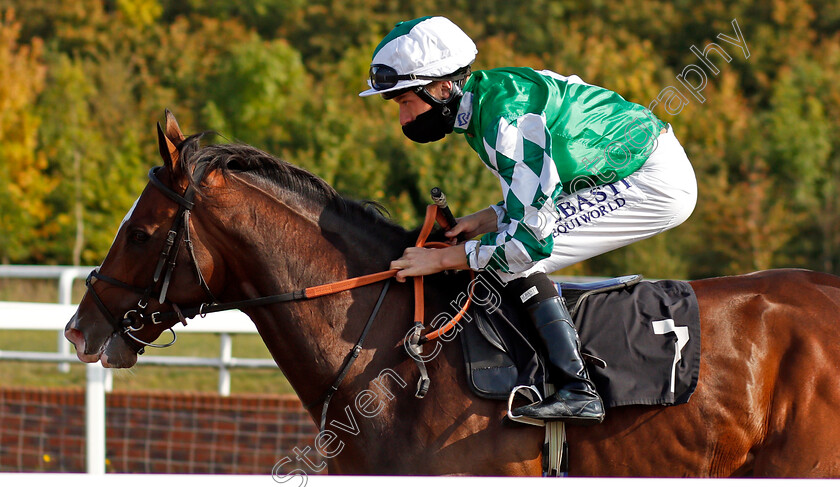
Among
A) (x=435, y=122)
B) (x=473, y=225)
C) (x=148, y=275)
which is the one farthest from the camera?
(x=473, y=225)

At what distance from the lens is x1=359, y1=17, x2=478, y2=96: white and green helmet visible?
9.73ft

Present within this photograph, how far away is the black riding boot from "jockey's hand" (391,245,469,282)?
31 cm

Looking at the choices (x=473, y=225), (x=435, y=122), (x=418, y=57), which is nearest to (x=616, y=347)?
(x=473, y=225)

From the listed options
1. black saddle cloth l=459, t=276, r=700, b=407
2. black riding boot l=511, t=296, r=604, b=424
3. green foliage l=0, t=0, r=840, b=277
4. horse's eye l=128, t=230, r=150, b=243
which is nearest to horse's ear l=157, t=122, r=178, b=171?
horse's eye l=128, t=230, r=150, b=243

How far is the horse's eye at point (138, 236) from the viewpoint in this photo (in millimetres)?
2895

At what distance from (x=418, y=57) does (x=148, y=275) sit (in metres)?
1.22

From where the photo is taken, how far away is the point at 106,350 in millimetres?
2932

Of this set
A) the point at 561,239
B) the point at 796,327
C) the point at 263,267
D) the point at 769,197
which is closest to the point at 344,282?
the point at 263,267

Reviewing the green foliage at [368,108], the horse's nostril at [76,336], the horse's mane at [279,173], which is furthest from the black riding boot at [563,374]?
the green foliage at [368,108]

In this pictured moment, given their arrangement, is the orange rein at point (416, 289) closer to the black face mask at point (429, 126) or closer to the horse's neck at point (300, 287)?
the horse's neck at point (300, 287)

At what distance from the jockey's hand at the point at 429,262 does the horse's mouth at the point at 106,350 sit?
1.00m

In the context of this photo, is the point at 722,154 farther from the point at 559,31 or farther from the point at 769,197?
the point at 559,31

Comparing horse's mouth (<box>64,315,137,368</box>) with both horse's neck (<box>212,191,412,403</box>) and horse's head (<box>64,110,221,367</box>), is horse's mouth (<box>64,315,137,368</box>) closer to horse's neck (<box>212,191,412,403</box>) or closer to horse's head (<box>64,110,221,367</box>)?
horse's head (<box>64,110,221,367</box>)

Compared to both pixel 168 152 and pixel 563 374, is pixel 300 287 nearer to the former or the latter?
pixel 168 152
